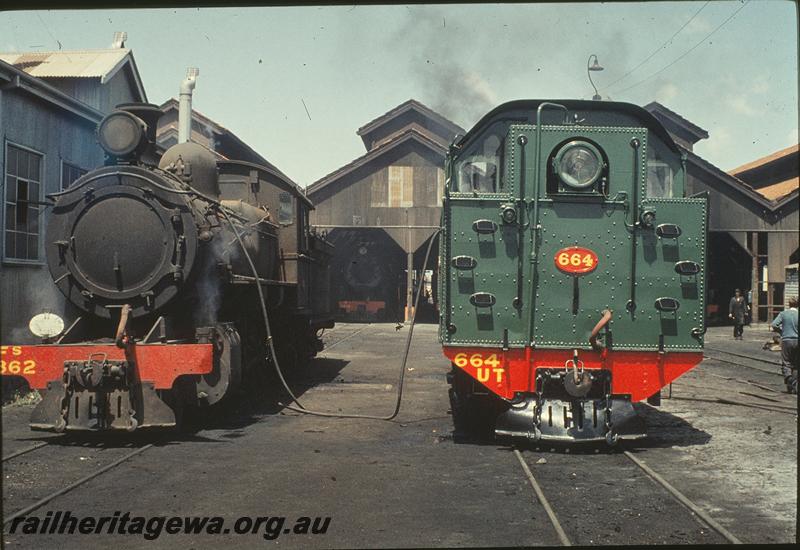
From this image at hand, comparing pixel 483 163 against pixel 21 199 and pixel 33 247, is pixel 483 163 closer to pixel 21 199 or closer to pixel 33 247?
pixel 21 199

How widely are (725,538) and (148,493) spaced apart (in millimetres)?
3872

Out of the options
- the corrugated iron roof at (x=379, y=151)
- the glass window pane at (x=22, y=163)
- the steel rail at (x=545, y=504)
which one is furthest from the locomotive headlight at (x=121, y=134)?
the corrugated iron roof at (x=379, y=151)

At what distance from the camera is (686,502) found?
5262mm

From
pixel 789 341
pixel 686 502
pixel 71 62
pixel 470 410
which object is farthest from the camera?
pixel 71 62

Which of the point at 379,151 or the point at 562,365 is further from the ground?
the point at 379,151

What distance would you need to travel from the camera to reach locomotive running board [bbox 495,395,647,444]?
6.96 metres

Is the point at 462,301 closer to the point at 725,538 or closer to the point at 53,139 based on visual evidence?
the point at 725,538

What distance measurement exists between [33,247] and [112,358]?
451 cm

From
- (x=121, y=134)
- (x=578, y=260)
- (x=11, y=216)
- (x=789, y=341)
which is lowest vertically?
(x=789, y=341)

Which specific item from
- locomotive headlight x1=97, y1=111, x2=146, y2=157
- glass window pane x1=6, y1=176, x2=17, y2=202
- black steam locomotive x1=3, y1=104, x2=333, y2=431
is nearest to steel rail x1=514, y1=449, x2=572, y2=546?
black steam locomotive x1=3, y1=104, x2=333, y2=431

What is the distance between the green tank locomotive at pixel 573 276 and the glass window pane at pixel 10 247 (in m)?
6.16

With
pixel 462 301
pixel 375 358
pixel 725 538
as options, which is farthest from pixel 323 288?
pixel 725 538

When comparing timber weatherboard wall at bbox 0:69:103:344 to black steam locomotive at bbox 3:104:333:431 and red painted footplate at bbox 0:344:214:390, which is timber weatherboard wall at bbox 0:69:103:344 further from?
red painted footplate at bbox 0:344:214:390

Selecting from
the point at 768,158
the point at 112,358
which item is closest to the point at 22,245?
the point at 112,358
